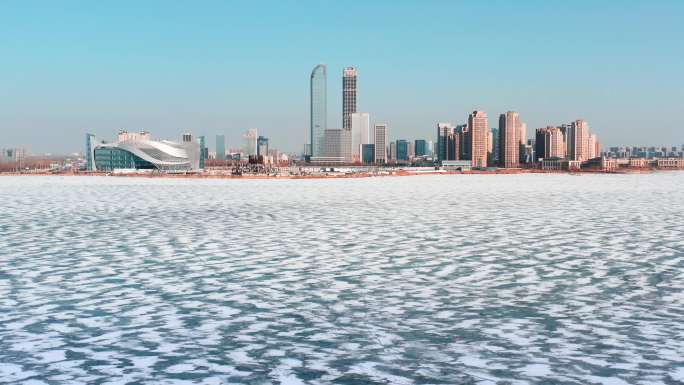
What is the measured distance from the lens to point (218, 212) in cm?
2773

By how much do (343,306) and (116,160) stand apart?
182m

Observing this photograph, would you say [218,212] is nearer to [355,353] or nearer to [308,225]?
[308,225]

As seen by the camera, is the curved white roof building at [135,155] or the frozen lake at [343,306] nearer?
the frozen lake at [343,306]

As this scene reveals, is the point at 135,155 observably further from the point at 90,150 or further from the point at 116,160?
the point at 90,150

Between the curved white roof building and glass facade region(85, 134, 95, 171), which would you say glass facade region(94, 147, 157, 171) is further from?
glass facade region(85, 134, 95, 171)

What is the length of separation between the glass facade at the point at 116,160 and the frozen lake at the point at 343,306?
6455 inches

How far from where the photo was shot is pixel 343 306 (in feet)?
33.0

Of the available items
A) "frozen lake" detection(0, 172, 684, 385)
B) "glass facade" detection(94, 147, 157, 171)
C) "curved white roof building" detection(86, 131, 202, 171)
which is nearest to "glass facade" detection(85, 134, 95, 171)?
"curved white roof building" detection(86, 131, 202, 171)

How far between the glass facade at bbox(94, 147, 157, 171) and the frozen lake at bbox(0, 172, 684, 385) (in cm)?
16396

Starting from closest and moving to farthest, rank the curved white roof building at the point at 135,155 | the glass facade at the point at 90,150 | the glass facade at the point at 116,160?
1. the curved white roof building at the point at 135,155
2. the glass facade at the point at 116,160
3. the glass facade at the point at 90,150

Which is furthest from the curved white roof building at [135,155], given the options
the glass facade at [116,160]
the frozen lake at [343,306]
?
the frozen lake at [343,306]

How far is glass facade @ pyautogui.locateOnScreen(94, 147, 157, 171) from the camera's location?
584 feet

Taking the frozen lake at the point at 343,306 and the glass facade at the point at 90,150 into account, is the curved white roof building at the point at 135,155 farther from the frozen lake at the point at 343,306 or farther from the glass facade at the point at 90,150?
the frozen lake at the point at 343,306

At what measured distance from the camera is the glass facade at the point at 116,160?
17788 cm
